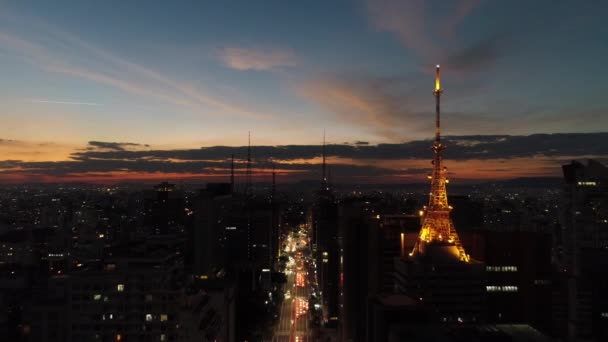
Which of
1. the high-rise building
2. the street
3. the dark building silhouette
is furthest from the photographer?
the dark building silhouette

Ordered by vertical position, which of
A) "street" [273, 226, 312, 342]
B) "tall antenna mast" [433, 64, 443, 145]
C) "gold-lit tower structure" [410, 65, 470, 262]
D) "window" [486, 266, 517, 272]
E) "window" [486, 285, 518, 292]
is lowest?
"street" [273, 226, 312, 342]

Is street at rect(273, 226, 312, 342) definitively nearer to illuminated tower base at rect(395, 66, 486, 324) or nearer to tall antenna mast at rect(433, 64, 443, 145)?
illuminated tower base at rect(395, 66, 486, 324)

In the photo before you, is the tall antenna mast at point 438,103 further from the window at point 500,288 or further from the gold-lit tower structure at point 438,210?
the window at point 500,288

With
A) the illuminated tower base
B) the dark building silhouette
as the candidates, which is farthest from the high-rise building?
the dark building silhouette

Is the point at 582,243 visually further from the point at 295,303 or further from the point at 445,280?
the point at 295,303

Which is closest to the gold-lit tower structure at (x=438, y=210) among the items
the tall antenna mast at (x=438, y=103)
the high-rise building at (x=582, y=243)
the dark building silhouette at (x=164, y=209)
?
the tall antenna mast at (x=438, y=103)

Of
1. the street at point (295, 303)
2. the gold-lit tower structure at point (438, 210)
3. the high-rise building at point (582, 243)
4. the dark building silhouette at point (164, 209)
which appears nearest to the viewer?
the gold-lit tower structure at point (438, 210)

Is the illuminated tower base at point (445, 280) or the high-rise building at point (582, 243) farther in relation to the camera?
the high-rise building at point (582, 243)

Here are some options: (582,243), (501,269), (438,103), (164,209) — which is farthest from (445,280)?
(164,209)

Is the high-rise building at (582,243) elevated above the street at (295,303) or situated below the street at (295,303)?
above

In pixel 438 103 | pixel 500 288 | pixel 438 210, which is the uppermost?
pixel 438 103
